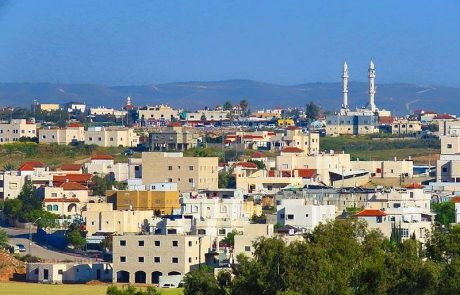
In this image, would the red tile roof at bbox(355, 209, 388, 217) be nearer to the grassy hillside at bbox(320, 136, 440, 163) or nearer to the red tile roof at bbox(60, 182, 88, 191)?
the red tile roof at bbox(60, 182, 88, 191)

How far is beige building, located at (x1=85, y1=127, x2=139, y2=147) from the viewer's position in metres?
73.9

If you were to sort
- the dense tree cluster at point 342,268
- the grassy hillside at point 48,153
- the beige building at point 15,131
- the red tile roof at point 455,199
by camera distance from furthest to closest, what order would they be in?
the beige building at point 15,131 → the grassy hillside at point 48,153 → the red tile roof at point 455,199 → the dense tree cluster at point 342,268

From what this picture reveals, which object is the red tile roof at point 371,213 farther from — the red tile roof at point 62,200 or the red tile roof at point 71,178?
the red tile roof at point 71,178

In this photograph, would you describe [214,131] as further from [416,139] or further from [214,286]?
[214,286]

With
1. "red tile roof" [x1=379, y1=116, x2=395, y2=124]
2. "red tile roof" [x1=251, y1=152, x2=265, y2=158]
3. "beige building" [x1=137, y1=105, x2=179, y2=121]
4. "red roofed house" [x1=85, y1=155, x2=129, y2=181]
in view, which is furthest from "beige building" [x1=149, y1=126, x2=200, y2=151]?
"beige building" [x1=137, y1=105, x2=179, y2=121]

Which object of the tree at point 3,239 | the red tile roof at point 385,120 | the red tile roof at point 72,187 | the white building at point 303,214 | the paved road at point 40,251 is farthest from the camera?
the red tile roof at point 385,120

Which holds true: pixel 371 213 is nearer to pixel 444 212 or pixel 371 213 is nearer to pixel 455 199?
pixel 444 212

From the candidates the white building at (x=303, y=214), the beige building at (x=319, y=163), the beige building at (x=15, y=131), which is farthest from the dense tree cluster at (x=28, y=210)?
the beige building at (x=15, y=131)

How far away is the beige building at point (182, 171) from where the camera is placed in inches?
2191

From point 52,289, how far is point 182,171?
1899cm

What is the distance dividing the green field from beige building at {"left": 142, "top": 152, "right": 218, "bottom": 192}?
1720cm

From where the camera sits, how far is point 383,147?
261 ft

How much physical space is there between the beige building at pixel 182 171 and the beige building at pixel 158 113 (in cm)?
4207

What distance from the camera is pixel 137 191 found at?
50.5 metres
